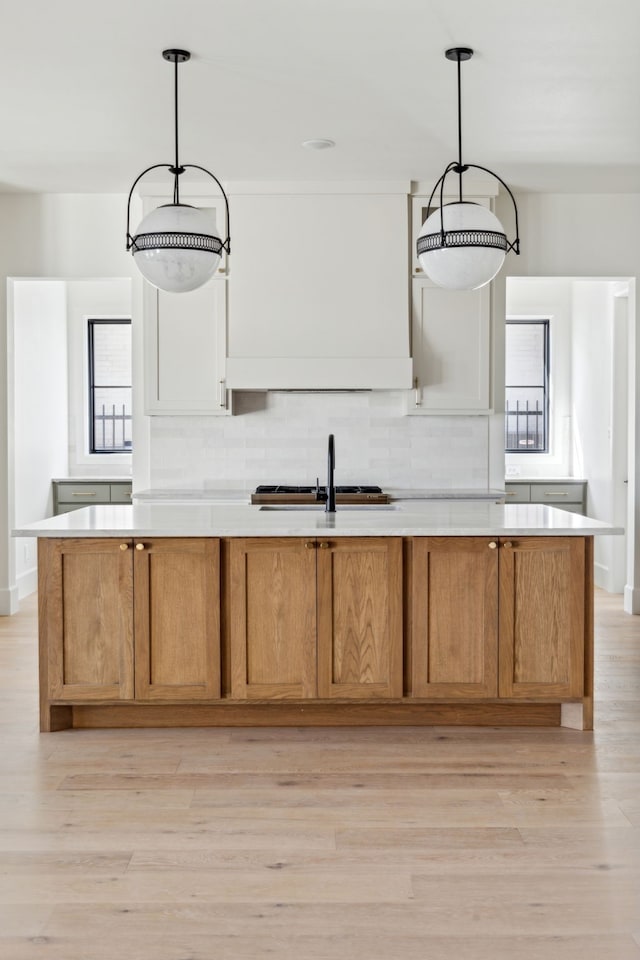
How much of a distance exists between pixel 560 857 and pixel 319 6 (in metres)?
2.86

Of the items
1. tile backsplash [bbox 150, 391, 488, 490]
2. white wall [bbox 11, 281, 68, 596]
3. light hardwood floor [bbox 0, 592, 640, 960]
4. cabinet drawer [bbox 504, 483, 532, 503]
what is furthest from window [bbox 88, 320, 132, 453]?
light hardwood floor [bbox 0, 592, 640, 960]

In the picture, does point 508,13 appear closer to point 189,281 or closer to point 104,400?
point 189,281

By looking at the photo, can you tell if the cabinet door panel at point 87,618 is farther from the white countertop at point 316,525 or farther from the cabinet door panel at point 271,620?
the cabinet door panel at point 271,620

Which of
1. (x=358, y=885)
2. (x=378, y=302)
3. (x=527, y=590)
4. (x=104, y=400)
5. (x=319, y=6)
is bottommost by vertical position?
(x=358, y=885)

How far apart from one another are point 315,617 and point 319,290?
2.59 meters

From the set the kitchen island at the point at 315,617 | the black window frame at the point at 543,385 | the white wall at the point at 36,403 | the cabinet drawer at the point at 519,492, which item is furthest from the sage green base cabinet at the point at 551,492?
the white wall at the point at 36,403

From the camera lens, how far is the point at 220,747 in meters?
3.23

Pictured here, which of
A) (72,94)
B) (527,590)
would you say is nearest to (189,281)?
(72,94)

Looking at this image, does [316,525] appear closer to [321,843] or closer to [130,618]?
[130,618]

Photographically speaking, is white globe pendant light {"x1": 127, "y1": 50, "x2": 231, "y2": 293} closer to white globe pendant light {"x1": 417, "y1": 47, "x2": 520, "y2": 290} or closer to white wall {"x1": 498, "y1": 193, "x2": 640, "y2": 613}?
white globe pendant light {"x1": 417, "y1": 47, "x2": 520, "y2": 290}

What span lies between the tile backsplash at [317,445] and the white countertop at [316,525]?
1890mm

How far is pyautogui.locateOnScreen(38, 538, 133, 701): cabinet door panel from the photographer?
3.32 metres

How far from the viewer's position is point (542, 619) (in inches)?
132

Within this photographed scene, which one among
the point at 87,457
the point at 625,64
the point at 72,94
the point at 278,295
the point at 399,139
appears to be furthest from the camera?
the point at 87,457
